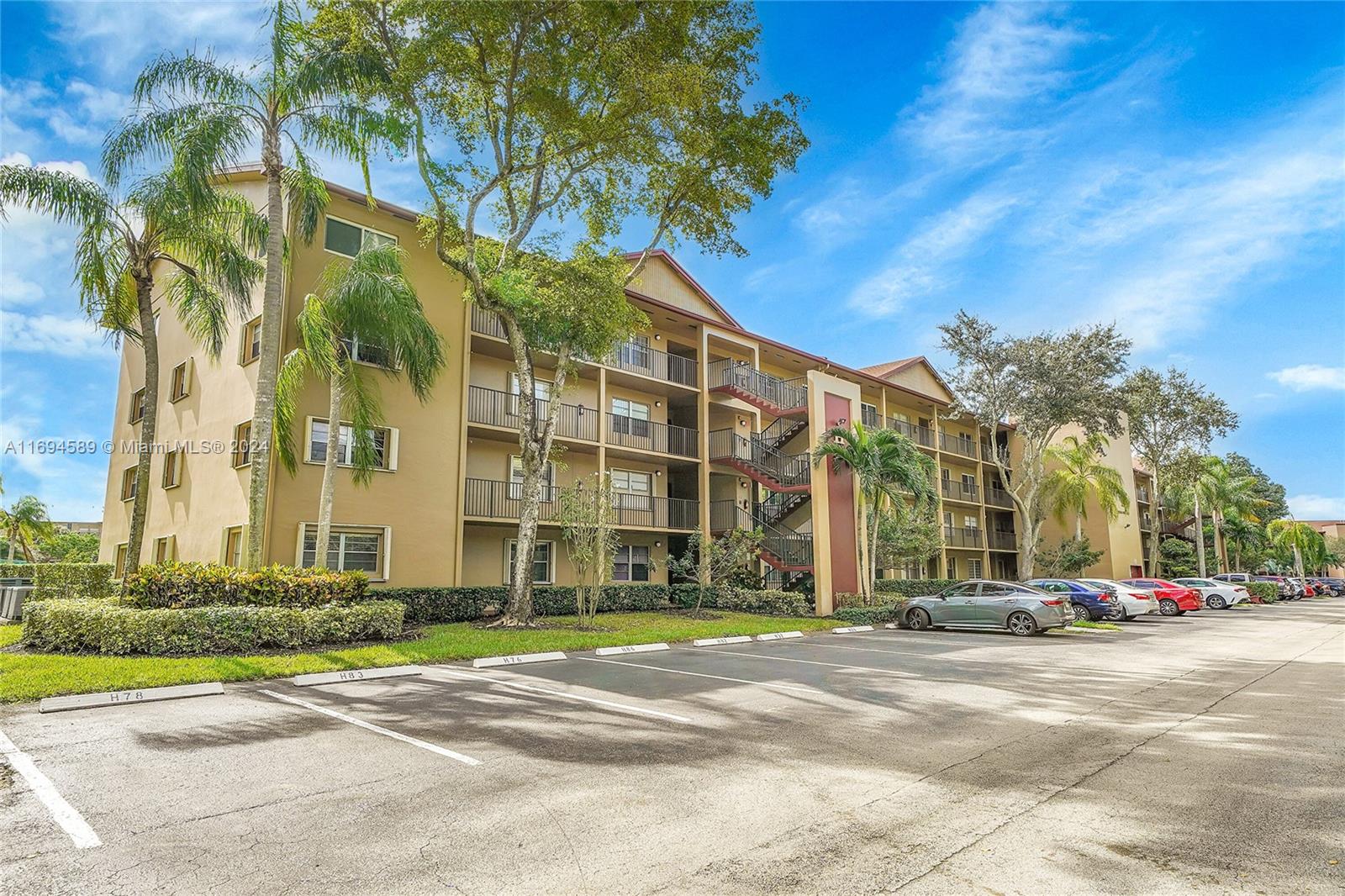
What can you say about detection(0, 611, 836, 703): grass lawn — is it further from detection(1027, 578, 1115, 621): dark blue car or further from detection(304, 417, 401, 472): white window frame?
detection(1027, 578, 1115, 621): dark blue car

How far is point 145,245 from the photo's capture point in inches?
551

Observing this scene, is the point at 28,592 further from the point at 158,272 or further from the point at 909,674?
the point at 909,674

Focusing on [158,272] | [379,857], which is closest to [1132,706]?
[379,857]

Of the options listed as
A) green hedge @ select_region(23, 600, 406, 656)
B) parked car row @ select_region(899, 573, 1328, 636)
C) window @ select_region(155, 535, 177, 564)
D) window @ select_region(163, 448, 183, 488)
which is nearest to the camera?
green hedge @ select_region(23, 600, 406, 656)

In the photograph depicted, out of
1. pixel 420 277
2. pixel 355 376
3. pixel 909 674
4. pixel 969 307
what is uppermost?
pixel 969 307

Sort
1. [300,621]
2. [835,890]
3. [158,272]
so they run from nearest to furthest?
1. [835,890]
2. [300,621]
3. [158,272]

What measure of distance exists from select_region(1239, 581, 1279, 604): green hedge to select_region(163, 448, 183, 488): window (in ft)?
161

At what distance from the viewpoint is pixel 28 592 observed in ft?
62.5

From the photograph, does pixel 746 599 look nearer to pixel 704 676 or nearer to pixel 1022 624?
pixel 1022 624

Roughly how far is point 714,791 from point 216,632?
410 inches

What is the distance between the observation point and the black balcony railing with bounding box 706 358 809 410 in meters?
27.2

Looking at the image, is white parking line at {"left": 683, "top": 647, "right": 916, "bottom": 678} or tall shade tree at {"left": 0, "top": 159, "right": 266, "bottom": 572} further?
tall shade tree at {"left": 0, "top": 159, "right": 266, "bottom": 572}

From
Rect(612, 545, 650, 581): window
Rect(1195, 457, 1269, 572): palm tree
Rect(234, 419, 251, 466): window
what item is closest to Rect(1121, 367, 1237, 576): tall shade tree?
Rect(1195, 457, 1269, 572): palm tree

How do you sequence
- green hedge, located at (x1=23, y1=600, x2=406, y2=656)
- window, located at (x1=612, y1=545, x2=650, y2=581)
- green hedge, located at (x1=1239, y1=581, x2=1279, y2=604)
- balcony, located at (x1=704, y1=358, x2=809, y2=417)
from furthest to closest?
green hedge, located at (x1=1239, y1=581, x2=1279, y2=604), balcony, located at (x1=704, y1=358, x2=809, y2=417), window, located at (x1=612, y1=545, x2=650, y2=581), green hedge, located at (x1=23, y1=600, x2=406, y2=656)
